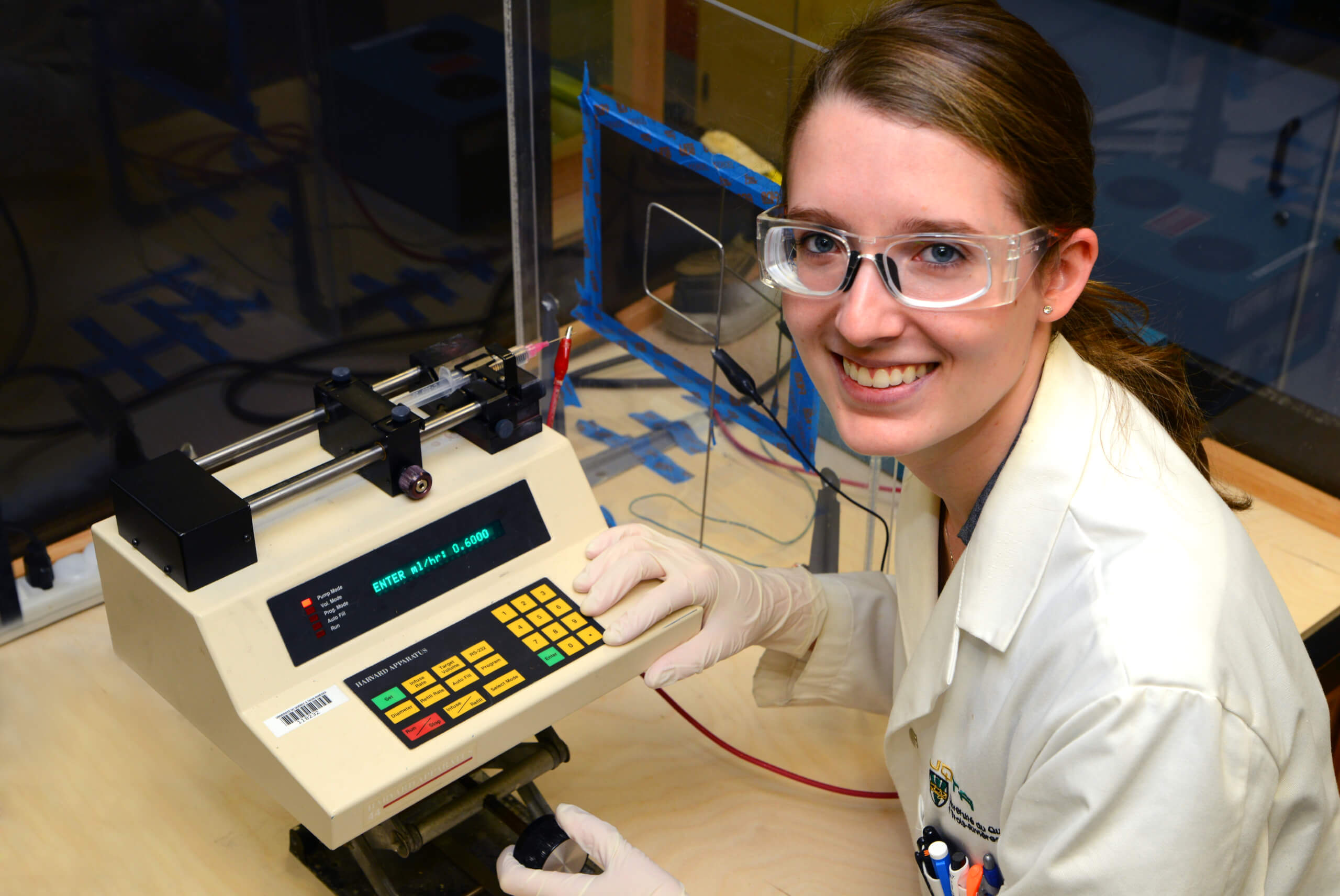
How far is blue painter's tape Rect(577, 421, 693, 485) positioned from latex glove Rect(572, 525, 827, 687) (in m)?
0.42

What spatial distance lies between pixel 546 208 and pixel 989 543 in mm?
897

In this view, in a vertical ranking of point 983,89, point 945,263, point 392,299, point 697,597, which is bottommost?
point 392,299

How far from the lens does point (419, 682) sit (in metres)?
1.07

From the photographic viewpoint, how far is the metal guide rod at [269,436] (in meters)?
1.13

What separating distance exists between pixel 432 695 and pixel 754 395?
1.86 feet

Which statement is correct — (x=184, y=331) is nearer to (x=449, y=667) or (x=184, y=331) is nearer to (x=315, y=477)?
(x=315, y=477)

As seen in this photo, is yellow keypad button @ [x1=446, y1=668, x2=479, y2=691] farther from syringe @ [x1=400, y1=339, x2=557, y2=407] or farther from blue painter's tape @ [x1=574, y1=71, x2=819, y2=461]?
blue painter's tape @ [x1=574, y1=71, x2=819, y2=461]

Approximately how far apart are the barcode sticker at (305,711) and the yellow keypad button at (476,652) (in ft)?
0.34

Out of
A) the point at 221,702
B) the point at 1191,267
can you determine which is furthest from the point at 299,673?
the point at 1191,267

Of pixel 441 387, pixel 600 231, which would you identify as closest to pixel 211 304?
pixel 600 231

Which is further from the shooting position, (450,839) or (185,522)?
(450,839)

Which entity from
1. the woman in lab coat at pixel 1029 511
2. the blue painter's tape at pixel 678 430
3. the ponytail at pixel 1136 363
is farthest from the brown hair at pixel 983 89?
the blue painter's tape at pixel 678 430

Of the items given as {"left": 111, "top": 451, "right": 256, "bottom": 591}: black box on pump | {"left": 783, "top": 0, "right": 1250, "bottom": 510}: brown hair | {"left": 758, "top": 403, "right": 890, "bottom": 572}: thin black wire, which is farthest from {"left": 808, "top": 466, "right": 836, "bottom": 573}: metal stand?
{"left": 111, "top": 451, "right": 256, "bottom": 591}: black box on pump

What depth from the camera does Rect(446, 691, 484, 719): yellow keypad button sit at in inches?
41.2
